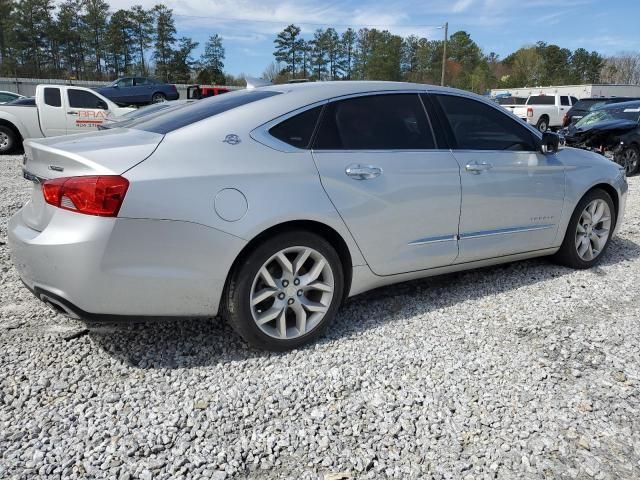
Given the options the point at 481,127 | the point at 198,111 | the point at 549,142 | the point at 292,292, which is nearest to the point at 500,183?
the point at 481,127

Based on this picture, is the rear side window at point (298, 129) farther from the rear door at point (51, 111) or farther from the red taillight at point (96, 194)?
the rear door at point (51, 111)

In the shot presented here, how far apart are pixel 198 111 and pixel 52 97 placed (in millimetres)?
12327

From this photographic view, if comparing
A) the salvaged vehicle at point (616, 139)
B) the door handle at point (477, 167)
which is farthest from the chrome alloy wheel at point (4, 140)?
the salvaged vehicle at point (616, 139)

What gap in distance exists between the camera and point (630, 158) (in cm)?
1145

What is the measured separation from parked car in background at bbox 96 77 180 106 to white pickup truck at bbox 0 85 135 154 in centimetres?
1118

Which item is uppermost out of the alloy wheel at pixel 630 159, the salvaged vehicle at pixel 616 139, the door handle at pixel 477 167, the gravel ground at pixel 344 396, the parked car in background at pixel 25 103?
the parked car in background at pixel 25 103

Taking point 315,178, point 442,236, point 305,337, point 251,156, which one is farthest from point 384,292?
point 251,156

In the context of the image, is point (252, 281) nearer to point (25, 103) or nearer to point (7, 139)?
point (7, 139)

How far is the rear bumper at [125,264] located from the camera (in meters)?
2.55

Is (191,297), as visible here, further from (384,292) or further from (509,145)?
(509,145)

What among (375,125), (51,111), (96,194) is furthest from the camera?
(51,111)

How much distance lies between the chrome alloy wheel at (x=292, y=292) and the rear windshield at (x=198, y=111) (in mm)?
920

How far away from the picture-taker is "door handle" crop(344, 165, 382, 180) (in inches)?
126

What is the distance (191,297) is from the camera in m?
2.78
